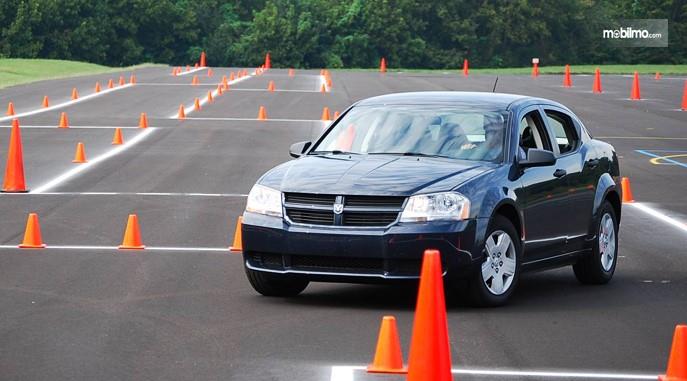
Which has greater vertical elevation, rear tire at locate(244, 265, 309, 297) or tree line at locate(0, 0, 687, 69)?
rear tire at locate(244, 265, 309, 297)

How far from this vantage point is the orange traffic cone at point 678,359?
7.54m

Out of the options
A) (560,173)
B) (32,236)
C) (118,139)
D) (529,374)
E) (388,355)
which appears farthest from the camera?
(118,139)

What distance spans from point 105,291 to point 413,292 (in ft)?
7.92

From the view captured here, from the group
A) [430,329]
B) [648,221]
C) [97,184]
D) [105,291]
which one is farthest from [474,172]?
[97,184]

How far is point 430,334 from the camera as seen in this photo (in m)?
6.85

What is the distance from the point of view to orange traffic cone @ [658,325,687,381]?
7.54m

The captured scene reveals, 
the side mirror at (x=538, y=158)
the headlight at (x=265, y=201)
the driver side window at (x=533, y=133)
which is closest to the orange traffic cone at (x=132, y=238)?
the headlight at (x=265, y=201)

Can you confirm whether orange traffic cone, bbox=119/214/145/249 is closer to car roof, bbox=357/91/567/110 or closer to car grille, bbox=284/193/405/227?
car roof, bbox=357/91/567/110

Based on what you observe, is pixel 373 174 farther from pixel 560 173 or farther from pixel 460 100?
pixel 560 173

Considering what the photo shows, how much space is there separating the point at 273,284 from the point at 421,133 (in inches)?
67.2

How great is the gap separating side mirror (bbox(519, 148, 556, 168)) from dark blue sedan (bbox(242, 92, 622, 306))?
0.04ft

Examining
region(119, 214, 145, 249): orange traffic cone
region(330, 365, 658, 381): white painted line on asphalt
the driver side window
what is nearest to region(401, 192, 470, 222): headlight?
the driver side window

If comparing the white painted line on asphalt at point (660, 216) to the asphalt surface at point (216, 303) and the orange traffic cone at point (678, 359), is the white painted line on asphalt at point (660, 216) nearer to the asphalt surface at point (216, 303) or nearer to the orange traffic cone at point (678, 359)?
the asphalt surface at point (216, 303)

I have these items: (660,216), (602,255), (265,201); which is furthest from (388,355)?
(660,216)
